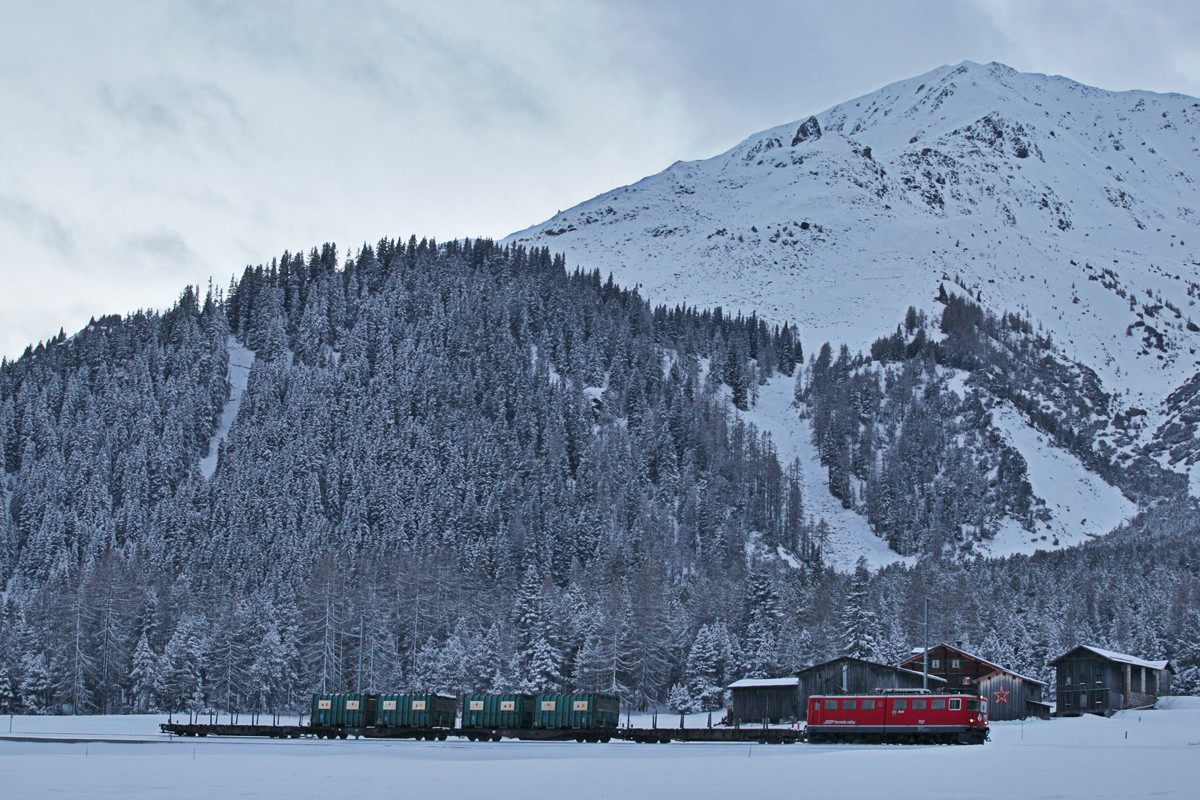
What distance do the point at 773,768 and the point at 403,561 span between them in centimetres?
9626

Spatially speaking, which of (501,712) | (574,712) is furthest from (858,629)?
(501,712)

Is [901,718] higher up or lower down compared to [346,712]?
higher up

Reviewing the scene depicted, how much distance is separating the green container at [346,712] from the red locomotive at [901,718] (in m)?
25.5

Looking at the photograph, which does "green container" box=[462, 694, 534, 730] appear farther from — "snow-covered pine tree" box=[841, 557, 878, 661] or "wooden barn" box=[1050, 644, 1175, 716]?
"wooden barn" box=[1050, 644, 1175, 716]

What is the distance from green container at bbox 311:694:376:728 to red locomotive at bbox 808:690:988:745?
2547cm

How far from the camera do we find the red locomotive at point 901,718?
2228 inches

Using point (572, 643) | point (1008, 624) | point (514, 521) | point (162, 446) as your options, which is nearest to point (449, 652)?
point (572, 643)

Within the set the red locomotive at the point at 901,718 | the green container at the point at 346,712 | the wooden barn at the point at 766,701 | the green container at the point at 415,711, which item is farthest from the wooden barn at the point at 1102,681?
the green container at the point at 346,712

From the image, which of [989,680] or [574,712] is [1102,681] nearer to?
[989,680]

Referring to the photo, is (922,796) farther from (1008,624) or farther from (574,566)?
(574,566)

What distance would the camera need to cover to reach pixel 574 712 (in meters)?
61.6

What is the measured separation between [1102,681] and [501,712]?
2474 inches

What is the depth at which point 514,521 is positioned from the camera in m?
162

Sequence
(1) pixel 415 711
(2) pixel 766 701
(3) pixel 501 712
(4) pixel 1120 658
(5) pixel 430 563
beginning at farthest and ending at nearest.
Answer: (5) pixel 430 563 → (4) pixel 1120 658 → (2) pixel 766 701 → (1) pixel 415 711 → (3) pixel 501 712
